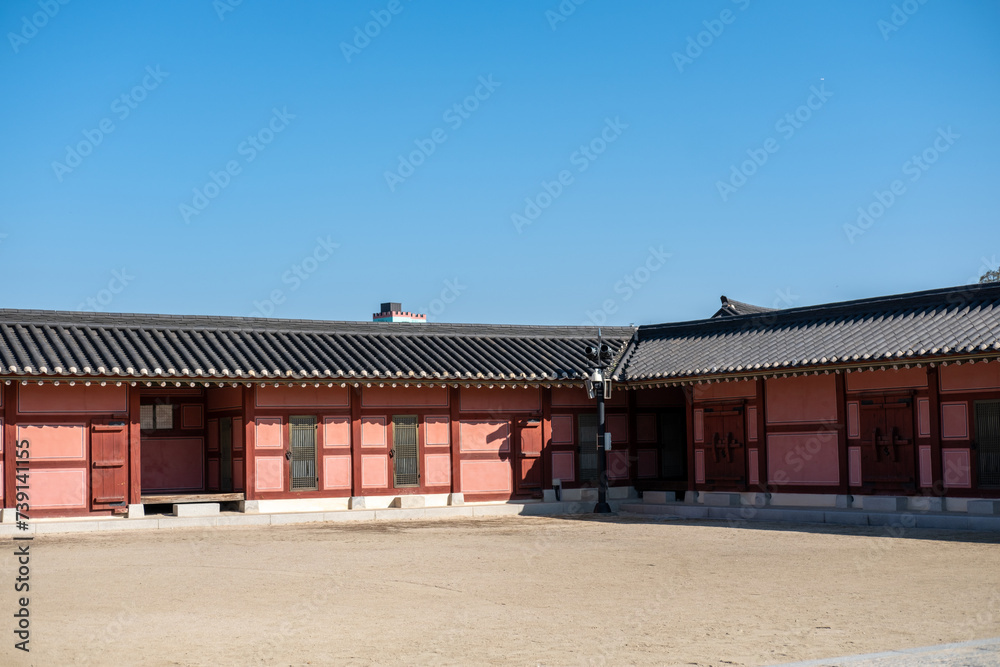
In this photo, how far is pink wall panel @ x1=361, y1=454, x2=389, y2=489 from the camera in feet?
69.2

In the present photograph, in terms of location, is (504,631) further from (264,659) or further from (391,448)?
(391,448)

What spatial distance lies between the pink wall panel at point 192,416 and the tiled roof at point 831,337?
8.65m

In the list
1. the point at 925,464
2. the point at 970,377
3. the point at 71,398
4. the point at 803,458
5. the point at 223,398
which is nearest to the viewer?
the point at 970,377

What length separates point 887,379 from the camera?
18312mm

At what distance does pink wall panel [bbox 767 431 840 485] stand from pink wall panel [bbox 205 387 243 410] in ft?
32.9

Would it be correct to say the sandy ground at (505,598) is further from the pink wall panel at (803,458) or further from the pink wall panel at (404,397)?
the pink wall panel at (404,397)

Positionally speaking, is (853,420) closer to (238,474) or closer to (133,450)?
(238,474)

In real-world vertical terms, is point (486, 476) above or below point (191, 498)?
above

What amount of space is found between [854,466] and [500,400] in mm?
7151

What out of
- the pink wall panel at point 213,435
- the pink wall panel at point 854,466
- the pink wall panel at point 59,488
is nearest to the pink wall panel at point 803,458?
the pink wall panel at point 854,466

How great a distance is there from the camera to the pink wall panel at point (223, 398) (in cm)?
2066

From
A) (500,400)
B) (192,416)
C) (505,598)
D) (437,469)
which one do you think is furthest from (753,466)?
(505,598)

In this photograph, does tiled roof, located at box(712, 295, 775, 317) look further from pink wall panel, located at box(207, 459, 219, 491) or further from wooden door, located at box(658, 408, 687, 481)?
pink wall panel, located at box(207, 459, 219, 491)

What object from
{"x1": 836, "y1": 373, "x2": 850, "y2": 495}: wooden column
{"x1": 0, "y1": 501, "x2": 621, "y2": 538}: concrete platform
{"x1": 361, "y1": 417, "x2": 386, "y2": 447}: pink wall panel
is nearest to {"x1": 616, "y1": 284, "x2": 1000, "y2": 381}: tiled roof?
{"x1": 836, "y1": 373, "x2": 850, "y2": 495}: wooden column
